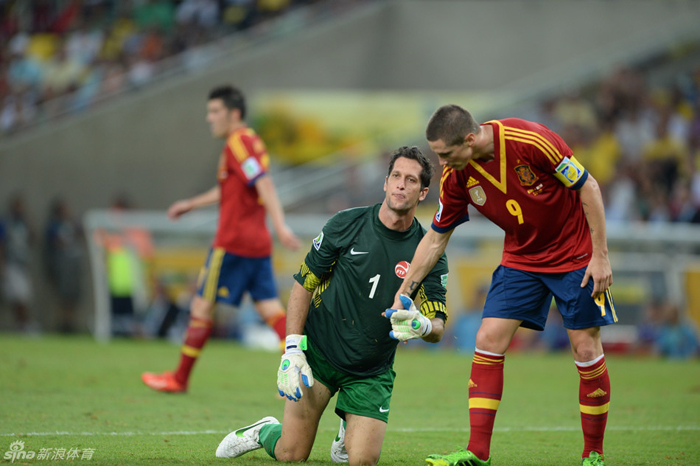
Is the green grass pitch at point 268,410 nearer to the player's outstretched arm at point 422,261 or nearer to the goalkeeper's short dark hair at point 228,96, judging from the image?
the player's outstretched arm at point 422,261

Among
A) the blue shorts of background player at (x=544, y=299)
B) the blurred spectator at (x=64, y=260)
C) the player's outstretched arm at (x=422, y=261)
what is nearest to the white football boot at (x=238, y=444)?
the player's outstretched arm at (x=422, y=261)

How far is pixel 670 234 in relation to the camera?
14.0 m

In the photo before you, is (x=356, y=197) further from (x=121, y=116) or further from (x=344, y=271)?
(x=344, y=271)

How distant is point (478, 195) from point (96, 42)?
811 inches

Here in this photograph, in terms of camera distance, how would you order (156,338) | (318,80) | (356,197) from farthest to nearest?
(318,80)
(356,197)
(156,338)

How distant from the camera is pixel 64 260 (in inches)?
658

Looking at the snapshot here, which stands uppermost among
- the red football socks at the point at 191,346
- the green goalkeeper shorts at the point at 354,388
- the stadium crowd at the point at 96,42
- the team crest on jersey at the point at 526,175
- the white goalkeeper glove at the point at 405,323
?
the stadium crowd at the point at 96,42

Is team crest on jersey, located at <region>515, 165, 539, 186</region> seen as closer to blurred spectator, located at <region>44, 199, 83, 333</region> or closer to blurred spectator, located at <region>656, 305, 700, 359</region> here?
blurred spectator, located at <region>656, 305, 700, 359</region>

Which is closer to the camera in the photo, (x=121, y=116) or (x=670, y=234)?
(x=670, y=234)

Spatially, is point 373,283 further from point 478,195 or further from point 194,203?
point 194,203

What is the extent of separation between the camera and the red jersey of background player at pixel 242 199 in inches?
333

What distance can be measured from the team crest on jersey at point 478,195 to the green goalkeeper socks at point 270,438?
6.12 feet

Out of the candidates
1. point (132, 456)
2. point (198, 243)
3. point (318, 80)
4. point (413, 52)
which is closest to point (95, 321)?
point (198, 243)

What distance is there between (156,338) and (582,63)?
458 inches
